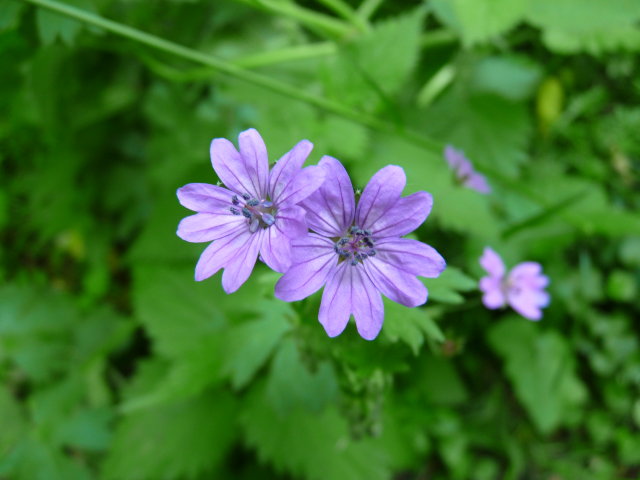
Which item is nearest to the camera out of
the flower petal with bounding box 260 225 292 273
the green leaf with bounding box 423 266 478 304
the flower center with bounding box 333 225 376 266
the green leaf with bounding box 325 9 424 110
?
the flower petal with bounding box 260 225 292 273

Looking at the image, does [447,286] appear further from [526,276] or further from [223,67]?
[223,67]

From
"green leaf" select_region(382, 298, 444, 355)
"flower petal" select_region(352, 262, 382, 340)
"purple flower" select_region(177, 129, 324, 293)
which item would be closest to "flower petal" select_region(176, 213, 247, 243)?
"purple flower" select_region(177, 129, 324, 293)

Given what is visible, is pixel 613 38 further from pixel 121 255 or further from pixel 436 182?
pixel 121 255

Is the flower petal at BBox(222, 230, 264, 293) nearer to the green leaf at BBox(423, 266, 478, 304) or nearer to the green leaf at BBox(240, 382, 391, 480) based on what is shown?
the green leaf at BBox(423, 266, 478, 304)

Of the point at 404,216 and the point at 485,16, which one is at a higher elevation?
the point at 485,16

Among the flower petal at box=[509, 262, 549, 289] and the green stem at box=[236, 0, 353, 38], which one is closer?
the flower petal at box=[509, 262, 549, 289]

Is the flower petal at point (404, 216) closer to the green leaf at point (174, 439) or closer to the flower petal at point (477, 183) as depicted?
the flower petal at point (477, 183)

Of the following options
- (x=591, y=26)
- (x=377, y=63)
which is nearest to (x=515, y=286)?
(x=377, y=63)
